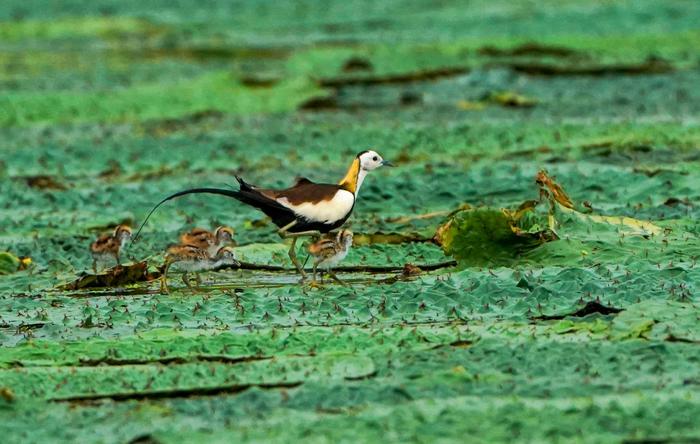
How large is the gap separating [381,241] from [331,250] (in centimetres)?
114

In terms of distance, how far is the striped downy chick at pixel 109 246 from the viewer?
10.7 m

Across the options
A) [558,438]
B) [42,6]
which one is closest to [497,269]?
[558,438]

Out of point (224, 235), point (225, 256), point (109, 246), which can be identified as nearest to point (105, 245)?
point (109, 246)

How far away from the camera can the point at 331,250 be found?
992cm

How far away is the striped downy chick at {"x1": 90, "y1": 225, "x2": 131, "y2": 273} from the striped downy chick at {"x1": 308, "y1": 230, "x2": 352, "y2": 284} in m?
1.45

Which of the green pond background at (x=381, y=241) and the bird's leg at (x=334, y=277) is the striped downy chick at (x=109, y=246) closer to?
the green pond background at (x=381, y=241)

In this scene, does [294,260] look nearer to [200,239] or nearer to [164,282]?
[200,239]

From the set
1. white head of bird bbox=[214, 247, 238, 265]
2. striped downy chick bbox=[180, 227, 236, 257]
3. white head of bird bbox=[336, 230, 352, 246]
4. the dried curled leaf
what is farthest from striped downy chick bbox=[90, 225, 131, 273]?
the dried curled leaf

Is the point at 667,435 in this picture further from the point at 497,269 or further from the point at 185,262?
the point at 185,262

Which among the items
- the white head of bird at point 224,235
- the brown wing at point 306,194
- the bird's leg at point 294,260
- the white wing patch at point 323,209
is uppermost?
the brown wing at point 306,194

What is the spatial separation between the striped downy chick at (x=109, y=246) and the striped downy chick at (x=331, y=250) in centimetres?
145

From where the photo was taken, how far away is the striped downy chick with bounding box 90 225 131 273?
1067 centimetres

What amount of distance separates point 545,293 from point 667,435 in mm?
2615

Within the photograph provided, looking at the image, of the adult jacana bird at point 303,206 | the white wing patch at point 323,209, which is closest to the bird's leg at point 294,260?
the adult jacana bird at point 303,206
